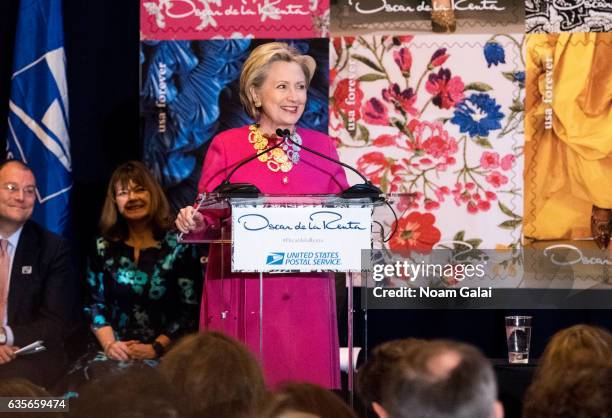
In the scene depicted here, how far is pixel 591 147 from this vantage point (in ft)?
15.9

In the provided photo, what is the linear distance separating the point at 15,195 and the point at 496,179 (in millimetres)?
2268

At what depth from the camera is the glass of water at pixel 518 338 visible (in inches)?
145

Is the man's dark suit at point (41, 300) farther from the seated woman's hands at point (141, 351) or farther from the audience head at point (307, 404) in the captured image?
the audience head at point (307, 404)

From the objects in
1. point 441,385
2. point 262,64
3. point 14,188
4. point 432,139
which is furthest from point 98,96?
point 441,385

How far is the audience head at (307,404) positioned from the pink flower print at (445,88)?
318cm

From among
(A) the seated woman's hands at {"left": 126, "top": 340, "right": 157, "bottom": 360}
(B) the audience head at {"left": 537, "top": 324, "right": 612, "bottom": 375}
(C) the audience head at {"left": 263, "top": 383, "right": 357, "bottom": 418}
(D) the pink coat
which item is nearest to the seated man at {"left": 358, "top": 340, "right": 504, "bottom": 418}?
(C) the audience head at {"left": 263, "top": 383, "right": 357, "bottom": 418}

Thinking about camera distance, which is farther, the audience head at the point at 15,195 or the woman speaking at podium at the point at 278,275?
the audience head at the point at 15,195

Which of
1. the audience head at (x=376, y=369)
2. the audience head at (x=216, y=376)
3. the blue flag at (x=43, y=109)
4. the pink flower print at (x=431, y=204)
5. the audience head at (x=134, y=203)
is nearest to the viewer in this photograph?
the audience head at (x=216, y=376)

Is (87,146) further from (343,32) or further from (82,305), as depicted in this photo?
(343,32)

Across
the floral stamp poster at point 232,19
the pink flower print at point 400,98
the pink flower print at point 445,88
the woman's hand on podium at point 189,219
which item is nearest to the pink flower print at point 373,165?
the pink flower print at point 400,98

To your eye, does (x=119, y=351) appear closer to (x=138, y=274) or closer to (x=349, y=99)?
(x=138, y=274)

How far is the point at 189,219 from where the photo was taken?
296cm

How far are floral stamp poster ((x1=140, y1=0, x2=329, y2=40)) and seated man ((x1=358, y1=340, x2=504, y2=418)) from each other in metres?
3.36

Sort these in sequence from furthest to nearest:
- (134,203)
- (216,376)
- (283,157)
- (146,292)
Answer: (134,203)
(146,292)
(283,157)
(216,376)
